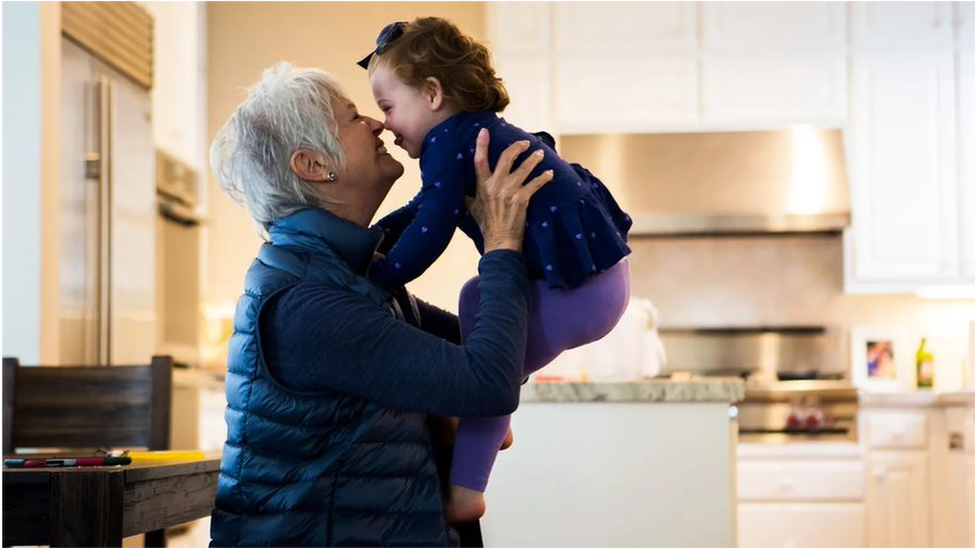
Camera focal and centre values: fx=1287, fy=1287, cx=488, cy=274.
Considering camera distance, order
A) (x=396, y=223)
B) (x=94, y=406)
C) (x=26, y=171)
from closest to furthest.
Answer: (x=396, y=223), (x=94, y=406), (x=26, y=171)

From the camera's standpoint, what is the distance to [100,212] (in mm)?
3713

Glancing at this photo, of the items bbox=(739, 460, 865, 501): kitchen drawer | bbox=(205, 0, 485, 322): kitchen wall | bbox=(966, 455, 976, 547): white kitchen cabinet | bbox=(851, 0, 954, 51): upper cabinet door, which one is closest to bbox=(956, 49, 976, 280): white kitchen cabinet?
bbox=(851, 0, 954, 51): upper cabinet door

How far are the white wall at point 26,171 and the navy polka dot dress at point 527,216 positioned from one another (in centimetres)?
193

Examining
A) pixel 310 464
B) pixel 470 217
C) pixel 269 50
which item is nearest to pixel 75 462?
pixel 310 464

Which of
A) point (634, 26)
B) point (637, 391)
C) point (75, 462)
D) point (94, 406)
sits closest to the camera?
point (75, 462)

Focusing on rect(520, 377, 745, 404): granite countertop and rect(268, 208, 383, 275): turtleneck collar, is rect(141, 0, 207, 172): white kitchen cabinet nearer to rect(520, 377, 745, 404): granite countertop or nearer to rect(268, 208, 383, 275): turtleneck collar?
rect(520, 377, 745, 404): granite countertop

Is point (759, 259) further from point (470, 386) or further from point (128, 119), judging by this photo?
point (470, 386)

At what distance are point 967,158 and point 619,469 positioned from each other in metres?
3.56

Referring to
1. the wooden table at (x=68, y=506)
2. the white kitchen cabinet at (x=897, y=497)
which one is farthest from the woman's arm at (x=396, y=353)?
the white kitchen cabinet at (x=897, y=497)

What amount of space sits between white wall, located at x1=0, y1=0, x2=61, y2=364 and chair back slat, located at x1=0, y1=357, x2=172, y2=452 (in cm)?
86

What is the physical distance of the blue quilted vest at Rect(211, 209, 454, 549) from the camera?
4.74 feet

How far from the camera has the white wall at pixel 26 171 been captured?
331cm

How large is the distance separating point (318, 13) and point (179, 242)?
2.19 m

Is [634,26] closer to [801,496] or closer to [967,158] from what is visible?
[967,158]
